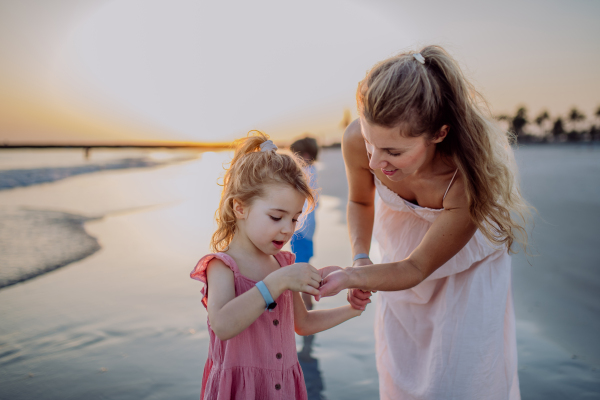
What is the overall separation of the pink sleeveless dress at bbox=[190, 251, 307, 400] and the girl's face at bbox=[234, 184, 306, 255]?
0.51 ft

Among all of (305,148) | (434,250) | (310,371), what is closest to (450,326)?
(434,250)

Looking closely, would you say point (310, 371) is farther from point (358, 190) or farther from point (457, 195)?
point (457, 195)

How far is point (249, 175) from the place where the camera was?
185cm

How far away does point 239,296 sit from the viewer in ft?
5.17

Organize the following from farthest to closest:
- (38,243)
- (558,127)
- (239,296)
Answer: (558,127)
(38,243)
(239,296)

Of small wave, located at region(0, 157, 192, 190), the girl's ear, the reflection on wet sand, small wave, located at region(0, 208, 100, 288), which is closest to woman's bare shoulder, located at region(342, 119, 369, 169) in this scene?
the girl's ear

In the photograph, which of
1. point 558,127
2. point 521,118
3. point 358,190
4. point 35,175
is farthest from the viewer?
point 521,118

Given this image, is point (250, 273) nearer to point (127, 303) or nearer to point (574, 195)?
point (127, 303)

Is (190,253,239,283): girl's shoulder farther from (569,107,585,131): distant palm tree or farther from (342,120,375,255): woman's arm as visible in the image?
(569,107,585,131): distant palm tree

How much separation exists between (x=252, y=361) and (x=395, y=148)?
1.05 m

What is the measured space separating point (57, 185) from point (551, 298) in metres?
12.9

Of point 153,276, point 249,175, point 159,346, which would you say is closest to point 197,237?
point 153,276

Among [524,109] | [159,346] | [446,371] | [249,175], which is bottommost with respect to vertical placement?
[159,346]

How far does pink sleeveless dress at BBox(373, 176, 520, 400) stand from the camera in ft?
7.06
